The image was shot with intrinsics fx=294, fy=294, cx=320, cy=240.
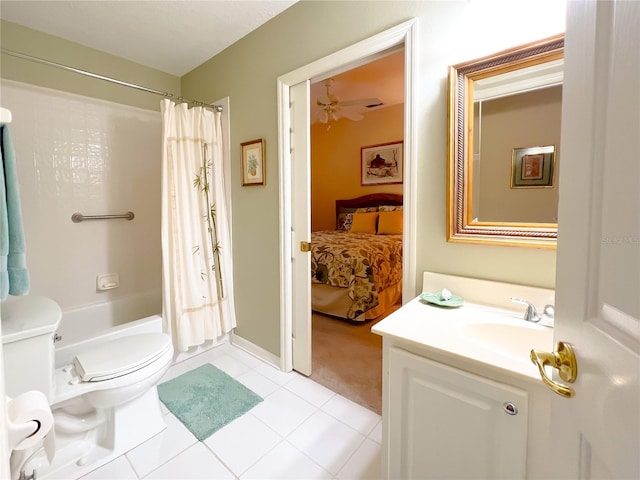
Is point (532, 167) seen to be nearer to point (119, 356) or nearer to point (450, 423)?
point (450, 423)

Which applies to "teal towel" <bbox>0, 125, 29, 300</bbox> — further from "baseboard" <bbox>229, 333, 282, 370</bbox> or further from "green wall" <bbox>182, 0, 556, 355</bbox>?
"baseboard" <bbox>229, 333, 282, 370</bbox>

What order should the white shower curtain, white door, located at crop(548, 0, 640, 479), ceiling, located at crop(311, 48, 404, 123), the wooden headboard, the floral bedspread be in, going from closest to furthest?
white door, located at crop(548, 0, 640, 479) < the white shower curtain < the floral bedspread < ceiling, located at crop(311, 48, 404, 123) < the wooden headboard

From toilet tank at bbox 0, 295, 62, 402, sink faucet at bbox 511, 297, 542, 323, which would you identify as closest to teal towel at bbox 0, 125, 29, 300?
toilet tank at bbox 0, 295, 62, 402

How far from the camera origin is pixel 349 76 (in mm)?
3363

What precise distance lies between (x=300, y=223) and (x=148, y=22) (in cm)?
170

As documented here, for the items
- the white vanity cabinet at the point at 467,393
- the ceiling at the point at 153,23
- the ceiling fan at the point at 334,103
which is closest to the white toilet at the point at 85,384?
the white vanity cabinet at the point at 467,393

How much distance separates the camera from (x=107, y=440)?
4.85ft

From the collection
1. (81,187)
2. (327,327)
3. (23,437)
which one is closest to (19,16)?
(81,187)

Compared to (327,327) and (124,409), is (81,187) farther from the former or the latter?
(327,327)

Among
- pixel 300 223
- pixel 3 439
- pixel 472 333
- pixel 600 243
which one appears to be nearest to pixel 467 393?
pixel 472 333

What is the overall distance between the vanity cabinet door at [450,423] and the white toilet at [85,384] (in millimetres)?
1222

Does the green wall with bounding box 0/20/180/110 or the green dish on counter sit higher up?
the green wall with bounding box 0/20/180/110

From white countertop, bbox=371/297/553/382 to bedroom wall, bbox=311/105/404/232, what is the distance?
3.63 meters

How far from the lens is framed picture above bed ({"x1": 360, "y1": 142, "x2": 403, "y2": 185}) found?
459cm
